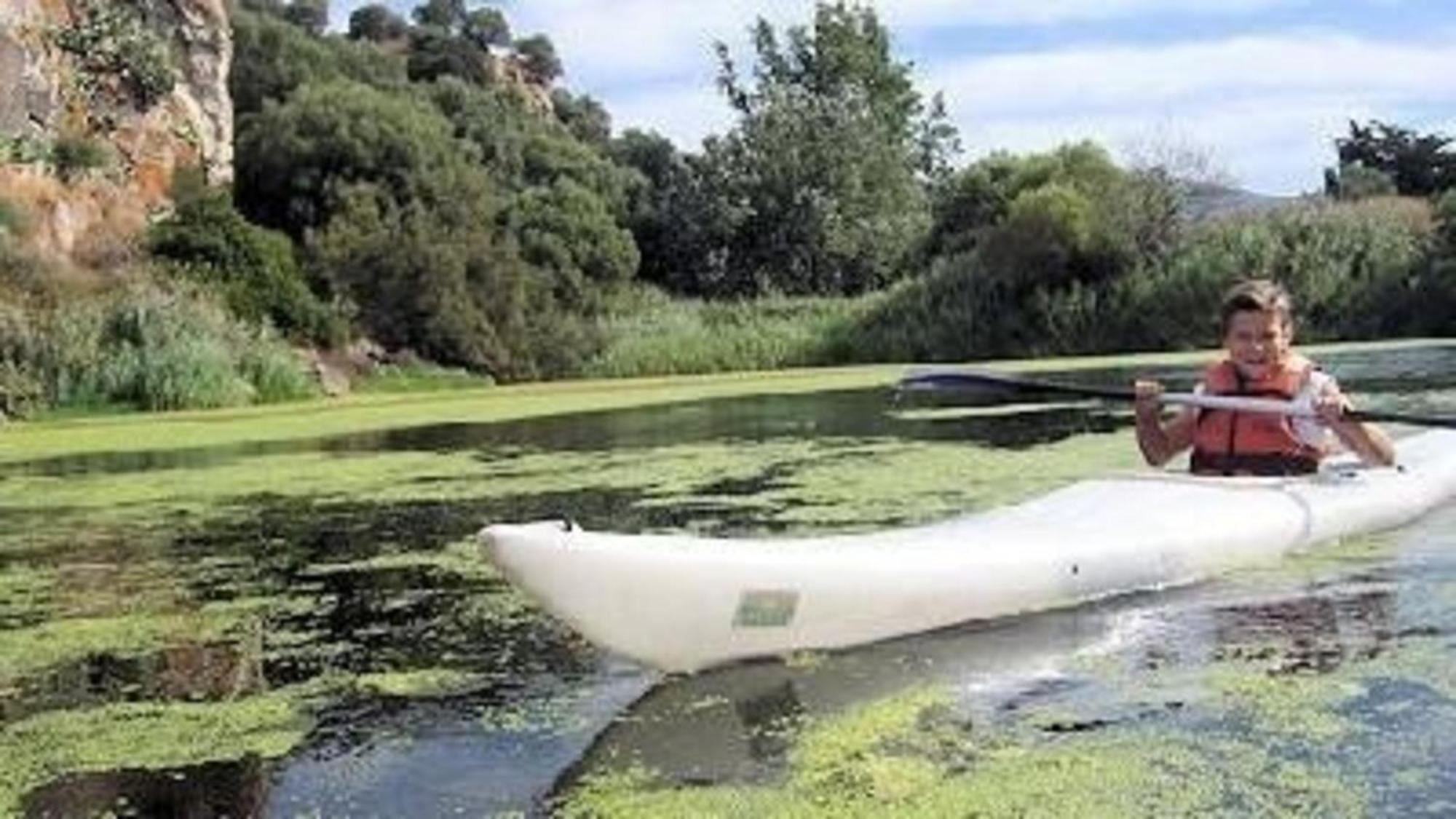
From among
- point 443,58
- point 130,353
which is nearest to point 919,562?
point 130,353

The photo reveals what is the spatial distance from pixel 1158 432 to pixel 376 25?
57250 mm

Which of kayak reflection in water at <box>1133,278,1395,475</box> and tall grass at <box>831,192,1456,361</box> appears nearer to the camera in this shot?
kayak reflection in water at <box>1133,278,1395,475</box>

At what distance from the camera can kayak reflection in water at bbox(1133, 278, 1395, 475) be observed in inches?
260

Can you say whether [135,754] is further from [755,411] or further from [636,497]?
[755,411]

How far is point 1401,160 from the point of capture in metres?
40.4

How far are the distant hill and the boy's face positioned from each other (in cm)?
2457

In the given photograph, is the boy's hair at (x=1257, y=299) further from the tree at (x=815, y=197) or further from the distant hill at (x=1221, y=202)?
the tree at (x=815, y=197)

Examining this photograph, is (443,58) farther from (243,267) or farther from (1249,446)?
(1249,446)

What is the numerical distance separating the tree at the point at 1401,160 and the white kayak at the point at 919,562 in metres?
Answer: 31.2

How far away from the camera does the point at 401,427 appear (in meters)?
15.9

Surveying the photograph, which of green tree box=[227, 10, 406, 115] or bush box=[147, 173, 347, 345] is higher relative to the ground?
green tree box=[227, 10, 406, 115]

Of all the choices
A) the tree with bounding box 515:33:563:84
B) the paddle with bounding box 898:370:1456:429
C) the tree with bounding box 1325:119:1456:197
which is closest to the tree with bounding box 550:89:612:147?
the tree with bounding box 515:33:563:84

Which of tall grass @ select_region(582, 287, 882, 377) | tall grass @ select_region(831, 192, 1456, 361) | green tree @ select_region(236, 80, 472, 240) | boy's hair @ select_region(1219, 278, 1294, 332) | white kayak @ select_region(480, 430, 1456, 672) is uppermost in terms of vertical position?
green tree @ select_region(236, 80, 472, 240)

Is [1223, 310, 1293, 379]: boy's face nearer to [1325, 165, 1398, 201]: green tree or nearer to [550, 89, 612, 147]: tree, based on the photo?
[1325, 165, 1398, 201]: green tree
